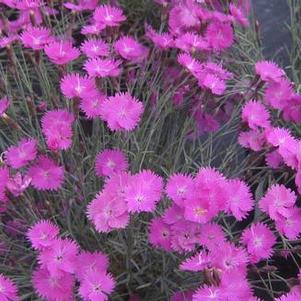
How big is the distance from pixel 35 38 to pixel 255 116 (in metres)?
0.51

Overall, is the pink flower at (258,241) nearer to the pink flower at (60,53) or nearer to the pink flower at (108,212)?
the pink flower at (108,212)

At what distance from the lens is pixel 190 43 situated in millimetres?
1506

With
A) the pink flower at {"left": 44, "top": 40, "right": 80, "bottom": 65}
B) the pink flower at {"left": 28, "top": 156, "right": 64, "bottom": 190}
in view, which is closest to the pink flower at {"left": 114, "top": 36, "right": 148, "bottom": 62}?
the pink flower at {"left": 44, "top": 40, "right": 80, "bottom": 65}

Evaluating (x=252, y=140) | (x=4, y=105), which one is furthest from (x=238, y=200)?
(x=4, y=105)

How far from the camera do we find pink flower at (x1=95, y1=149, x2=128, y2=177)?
4.07 ft

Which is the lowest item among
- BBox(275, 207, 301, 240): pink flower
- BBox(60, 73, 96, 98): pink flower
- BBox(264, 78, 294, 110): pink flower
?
BBox(275, 207, 301, 240): pink flower

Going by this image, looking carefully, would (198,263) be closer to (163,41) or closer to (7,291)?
(7,291)

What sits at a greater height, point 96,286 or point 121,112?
point 121,112

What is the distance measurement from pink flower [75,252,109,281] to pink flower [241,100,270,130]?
16.3 inches

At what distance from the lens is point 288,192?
1.16 metres

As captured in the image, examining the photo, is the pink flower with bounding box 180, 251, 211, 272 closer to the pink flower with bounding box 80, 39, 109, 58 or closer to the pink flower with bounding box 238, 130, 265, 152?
the pink flower with bounding box 238, 130, 265, 152

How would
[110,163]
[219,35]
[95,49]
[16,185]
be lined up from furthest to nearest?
1. [219,35]
2. [95,49]
3. [110,163]
4. [16,185]

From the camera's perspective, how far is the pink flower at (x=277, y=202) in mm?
1132

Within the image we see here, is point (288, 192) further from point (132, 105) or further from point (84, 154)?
point (84, 154)
